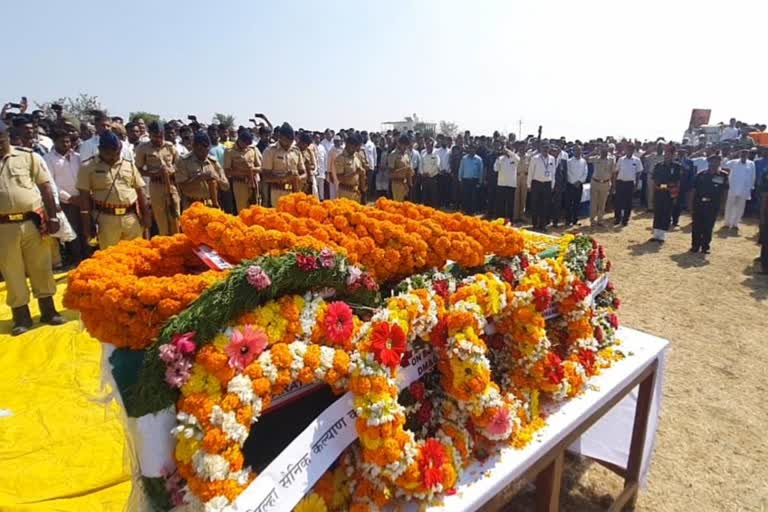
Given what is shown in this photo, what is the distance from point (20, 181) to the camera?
5035 millimetres

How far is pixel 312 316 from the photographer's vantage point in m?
2.14

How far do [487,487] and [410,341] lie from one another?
0.71 m

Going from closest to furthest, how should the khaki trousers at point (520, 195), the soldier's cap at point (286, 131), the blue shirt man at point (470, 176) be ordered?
the soldier's cap at point (286, 131)
the khaki trousers at point (520, 195)
the blue shirt man at point (470, 176)

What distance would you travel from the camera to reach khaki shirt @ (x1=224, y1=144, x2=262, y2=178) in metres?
8.87

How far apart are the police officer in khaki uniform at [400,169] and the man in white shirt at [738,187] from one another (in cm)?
835

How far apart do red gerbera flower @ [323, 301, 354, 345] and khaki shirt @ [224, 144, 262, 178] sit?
7258 millimetres

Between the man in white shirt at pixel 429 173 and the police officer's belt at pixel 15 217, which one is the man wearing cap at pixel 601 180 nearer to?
the man in white shirt at pixel 429 173

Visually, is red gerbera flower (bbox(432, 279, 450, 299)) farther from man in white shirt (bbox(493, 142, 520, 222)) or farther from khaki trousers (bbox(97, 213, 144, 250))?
man in white shirt (bbox(493, 142, 520, 222))

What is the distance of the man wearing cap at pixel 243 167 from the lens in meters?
8.87

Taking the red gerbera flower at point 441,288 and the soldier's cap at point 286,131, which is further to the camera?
the soldier's cap at point 286,131

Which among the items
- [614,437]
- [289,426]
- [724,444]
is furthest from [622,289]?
[289,426]

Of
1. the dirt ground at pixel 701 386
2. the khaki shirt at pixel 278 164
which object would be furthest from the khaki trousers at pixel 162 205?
the dirt ground at pixel 701 386

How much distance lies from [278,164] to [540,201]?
6.81 m

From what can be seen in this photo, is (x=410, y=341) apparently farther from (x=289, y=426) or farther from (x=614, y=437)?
(x=614, y=437)
